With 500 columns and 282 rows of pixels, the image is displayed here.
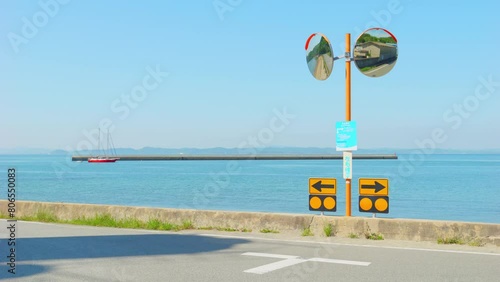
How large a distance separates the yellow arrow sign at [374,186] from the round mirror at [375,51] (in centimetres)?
253

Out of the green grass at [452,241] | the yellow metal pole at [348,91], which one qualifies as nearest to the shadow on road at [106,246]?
the yellow metal pole at [348,91]

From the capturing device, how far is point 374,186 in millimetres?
12320

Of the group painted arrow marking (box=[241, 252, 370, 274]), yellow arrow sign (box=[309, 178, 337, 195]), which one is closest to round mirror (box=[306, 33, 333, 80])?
yellow arrow sign (box=[309, 178, 337, 195])

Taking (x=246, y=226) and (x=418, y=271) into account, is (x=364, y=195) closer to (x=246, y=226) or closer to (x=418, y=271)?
(x=246, y=226)

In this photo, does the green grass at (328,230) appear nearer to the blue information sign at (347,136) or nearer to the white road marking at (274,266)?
the blue information sign at (347,136)

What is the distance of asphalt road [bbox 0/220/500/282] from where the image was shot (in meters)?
8.02

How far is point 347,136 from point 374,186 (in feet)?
4.13

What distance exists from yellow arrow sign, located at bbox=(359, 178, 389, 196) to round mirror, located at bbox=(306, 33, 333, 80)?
2.70 metres

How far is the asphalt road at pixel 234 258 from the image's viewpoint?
8023 mm

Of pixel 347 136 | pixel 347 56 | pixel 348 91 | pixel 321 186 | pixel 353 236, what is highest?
pixel 347 56

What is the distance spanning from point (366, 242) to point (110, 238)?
532cm

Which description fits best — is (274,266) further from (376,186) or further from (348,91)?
(348,91)

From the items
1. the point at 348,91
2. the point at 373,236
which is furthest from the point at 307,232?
the point at 348,91

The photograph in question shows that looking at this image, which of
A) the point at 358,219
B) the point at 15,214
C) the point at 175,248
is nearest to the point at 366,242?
the point at 358,219
